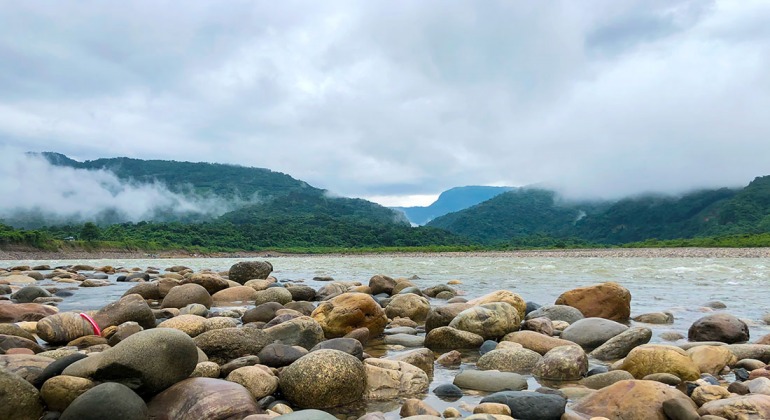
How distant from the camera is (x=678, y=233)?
121688 mm

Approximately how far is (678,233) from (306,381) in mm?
135799

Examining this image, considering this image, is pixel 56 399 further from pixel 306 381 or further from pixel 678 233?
pixel 678 233

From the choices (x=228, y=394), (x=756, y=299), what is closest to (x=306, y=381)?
A: (x=228, y=394)

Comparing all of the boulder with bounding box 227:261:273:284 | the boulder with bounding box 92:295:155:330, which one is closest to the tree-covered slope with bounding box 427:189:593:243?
the boulder with bounding box 227:261:273:284

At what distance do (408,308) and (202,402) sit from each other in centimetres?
668

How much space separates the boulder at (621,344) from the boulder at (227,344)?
467 cm

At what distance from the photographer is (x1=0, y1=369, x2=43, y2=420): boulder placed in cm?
420

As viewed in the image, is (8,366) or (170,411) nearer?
(170,411)

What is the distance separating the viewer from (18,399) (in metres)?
4.27

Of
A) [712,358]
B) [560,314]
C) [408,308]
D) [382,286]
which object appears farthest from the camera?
[382,286]

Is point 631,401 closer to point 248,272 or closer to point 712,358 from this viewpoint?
point 712,358

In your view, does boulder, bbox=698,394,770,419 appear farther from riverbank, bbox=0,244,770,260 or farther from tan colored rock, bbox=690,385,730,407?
riverbank, bbox=0,244,770,260

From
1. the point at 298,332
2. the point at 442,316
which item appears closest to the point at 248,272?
the point at 442,316

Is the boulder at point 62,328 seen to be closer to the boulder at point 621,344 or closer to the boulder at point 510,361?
the boulder at point 510,361
